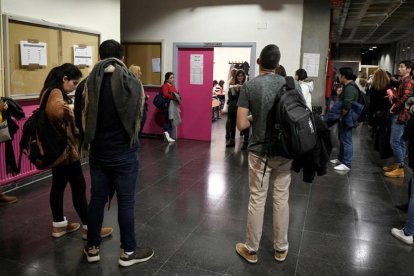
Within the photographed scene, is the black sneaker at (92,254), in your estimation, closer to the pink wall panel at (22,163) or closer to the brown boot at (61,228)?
the brown boot at (61,228)

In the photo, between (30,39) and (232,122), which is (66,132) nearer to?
(30,39)

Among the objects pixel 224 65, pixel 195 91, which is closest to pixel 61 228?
pixel 195 91

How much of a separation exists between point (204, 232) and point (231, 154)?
9.93 ft

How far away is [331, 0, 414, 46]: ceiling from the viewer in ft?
25.4

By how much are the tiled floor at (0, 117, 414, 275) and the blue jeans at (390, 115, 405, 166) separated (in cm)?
34

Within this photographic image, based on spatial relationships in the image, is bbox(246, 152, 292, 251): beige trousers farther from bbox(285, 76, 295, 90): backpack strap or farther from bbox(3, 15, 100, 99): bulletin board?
bbox(3, 15, 100, 99): bulletin board

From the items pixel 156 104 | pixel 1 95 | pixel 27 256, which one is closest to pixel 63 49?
pixel 1 95

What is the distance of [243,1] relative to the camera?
6.39m

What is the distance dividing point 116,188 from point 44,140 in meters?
0.65

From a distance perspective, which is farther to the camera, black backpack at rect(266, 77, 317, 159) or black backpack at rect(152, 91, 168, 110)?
black backpack at rect(152, 91, 168, 110)

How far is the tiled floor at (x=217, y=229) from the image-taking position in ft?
8.34

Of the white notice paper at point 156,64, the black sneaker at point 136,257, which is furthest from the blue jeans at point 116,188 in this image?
the white notice paper at point 156,64

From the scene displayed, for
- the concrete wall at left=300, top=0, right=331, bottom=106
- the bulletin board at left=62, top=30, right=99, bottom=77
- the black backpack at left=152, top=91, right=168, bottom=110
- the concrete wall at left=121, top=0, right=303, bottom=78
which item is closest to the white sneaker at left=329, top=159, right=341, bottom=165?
the concrete wall at left=300, top=0, right=331, bottom=106

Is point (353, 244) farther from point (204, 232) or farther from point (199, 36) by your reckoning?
point (199, 36)
